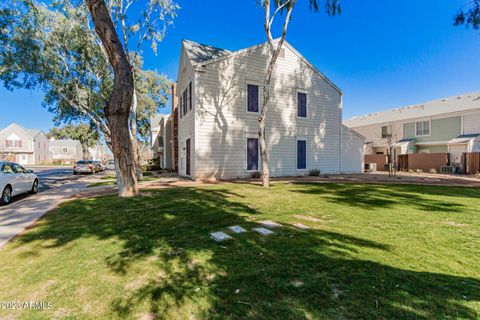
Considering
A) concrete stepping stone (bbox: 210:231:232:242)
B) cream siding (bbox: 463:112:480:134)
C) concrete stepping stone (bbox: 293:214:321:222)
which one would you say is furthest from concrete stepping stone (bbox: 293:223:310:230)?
cream siding (bbox: 463:112:480:134)

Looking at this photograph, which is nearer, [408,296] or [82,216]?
[408,296]

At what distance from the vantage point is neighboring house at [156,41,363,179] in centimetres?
1311

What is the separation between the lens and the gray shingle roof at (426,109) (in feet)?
74.7

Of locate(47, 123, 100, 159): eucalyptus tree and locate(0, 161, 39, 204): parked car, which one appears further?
locate(47, 123, 100, 159): eucalyptus tree

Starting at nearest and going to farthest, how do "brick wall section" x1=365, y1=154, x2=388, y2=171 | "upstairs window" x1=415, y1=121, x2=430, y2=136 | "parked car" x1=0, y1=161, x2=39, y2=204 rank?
"parked car" x1=0, y1=161, x2=39, y2=204 < "brick wall section" x1=365, y1=154, x2=388, y2=171 < "upstairs window" x1=415, y1=121, x2=430, y2=136

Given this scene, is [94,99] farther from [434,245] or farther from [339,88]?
[434,245]

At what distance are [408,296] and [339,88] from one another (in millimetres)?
17159

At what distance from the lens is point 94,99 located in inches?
661

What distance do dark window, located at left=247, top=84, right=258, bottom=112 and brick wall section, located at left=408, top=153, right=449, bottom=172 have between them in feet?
59.7

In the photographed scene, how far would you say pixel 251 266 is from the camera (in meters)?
3.18

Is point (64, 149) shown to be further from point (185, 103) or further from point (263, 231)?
point (263, 231)

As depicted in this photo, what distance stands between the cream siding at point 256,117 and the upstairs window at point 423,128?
14371mm

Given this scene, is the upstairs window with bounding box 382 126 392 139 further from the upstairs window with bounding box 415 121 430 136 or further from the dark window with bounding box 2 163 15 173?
the dark window with bounding box 2 163 15 173

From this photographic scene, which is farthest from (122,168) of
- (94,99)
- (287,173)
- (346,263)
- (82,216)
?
(94,99)
